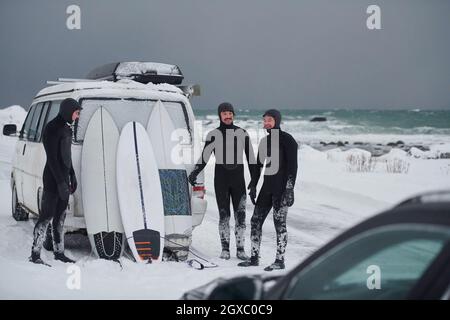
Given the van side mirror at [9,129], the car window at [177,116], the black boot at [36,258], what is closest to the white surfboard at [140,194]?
the car window at [177,116]

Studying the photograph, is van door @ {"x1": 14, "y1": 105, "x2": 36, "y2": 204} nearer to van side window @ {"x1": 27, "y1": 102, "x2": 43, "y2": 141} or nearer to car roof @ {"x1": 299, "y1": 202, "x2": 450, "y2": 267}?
van side window @ {"x1": 27, "y1": 102, "x2": 43, "y2": 141}

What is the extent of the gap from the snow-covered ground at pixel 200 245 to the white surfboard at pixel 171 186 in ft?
1.16

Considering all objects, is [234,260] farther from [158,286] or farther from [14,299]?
[14,299]

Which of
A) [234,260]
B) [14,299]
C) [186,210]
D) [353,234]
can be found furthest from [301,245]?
[353,234]

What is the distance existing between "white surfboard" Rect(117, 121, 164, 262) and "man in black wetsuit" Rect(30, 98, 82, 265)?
69 centimetres

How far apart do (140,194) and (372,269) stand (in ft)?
16.4

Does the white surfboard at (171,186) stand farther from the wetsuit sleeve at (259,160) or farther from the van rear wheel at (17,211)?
the van rear wheel at (17,211)

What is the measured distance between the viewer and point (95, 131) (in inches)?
330

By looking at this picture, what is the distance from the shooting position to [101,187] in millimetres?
8203

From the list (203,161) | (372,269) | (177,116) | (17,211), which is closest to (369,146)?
(17,211)

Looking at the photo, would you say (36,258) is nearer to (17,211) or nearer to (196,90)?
(17,211)

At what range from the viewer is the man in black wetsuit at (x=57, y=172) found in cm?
761

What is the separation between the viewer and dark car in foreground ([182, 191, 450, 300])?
2.34 meters

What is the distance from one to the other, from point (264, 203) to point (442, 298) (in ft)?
19.3
